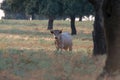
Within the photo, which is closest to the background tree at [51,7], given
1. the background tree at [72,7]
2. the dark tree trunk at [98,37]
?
the background tree at [72,7]

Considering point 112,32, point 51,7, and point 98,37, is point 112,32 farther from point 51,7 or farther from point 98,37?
point 51,7

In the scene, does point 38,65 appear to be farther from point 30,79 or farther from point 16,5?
point 16,5

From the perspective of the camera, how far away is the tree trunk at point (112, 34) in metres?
11.6

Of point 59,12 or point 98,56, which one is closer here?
point 98,56

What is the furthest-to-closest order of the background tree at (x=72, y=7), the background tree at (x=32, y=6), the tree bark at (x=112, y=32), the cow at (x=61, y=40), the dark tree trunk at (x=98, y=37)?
the background tree at (x=32, y=6) → the background tree at (x=72, y=7) → the cow at (x=61, y=40) → the dark tree trunk at (x=98, y=37) → the tree bark at (x=112, y=32)

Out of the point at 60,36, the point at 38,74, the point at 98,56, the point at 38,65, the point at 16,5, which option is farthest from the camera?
the point at 16,5

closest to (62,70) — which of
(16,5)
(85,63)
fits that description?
(85,63)

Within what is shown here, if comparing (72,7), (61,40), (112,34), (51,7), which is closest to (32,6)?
(51,7)

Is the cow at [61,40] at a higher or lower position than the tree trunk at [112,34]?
lower

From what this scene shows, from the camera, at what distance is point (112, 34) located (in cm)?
1178

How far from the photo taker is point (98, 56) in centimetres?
1825

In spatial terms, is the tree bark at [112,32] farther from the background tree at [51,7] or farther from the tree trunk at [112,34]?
the background tree at [51,7]

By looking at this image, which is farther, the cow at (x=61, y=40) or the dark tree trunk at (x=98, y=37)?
the cow at (x=61, y=40)

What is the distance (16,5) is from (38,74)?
1655 inches
